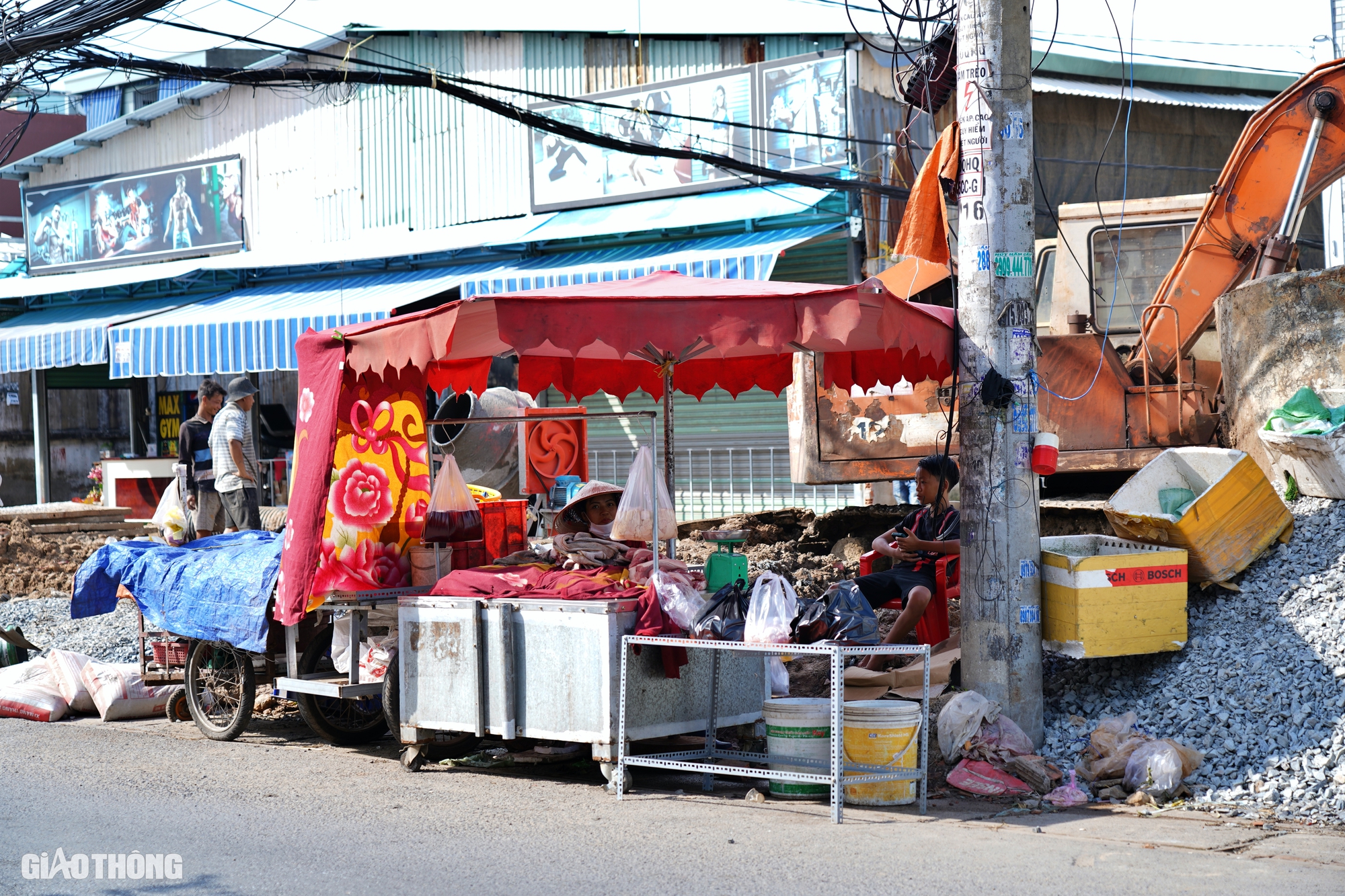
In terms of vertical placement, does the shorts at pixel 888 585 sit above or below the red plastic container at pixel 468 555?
below

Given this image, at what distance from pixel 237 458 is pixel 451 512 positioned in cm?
339

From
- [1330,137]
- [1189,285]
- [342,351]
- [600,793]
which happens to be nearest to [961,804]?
[600,793]

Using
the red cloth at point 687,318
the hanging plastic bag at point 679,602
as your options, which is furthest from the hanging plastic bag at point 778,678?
the red cloth at point 687,318

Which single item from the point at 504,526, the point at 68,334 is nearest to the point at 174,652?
the point at 504,526

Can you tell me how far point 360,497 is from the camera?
7715mm

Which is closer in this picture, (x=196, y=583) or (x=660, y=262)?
(x=196, y=583)

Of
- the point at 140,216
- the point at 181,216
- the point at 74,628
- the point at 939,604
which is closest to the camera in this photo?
the point at 939,604

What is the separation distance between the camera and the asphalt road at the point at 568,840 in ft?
15.9

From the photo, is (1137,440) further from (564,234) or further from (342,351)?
(564,234)

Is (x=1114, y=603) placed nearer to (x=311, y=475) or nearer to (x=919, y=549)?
(x=919, y=549)

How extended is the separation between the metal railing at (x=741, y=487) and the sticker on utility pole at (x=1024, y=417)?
27.0 feet

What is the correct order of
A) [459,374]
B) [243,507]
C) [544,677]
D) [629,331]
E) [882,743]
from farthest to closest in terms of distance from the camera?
[243,507], [459,374], [544,677], [629,331], [882,743]

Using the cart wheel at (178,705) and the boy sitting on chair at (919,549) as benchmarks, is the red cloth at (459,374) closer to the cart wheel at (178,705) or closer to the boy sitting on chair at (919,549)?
the boy sitting on chair at (919,549)

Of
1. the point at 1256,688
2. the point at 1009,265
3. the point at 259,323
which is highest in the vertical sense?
→ the point at 259,323
